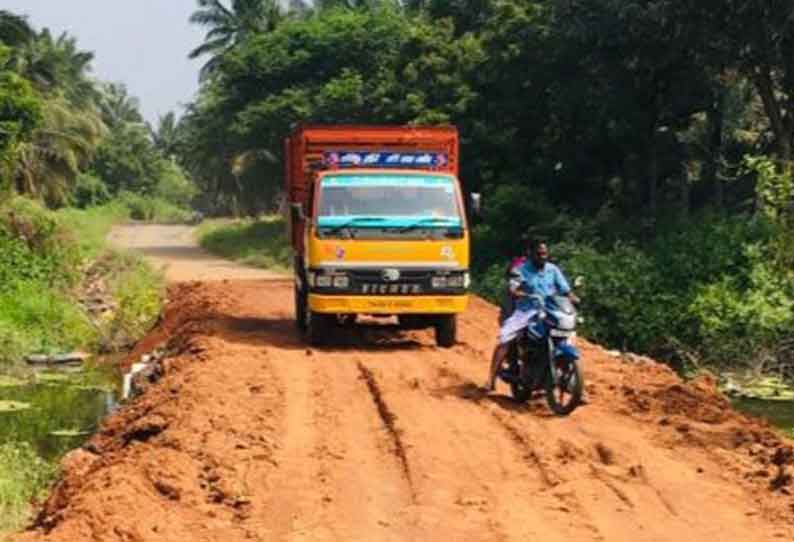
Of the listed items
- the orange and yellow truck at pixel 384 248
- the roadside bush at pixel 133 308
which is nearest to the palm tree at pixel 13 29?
the roadside bush at pixel 133 308

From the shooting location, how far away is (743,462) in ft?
33.1

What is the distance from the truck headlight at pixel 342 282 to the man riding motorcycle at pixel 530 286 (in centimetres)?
368

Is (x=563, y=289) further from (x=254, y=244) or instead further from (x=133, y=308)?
(x=254, y=244)

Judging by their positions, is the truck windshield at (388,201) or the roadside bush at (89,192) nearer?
the truck windshield at (388,201)

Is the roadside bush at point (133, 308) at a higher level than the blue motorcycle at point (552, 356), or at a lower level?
lower

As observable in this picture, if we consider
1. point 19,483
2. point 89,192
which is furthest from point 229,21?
point 19,483

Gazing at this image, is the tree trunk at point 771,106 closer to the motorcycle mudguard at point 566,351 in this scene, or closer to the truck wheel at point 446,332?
the truck wheel at point 446,332

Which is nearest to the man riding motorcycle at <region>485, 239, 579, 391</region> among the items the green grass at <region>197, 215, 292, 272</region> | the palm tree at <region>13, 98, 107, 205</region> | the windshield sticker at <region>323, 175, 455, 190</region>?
the windshield sticker at <region>323, 175, 455, 190</region>

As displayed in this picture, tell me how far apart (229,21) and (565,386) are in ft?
176

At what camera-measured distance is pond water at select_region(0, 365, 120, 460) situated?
47.9 feet

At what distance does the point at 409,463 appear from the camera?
31.9 ft

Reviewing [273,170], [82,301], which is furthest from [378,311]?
[273,170]

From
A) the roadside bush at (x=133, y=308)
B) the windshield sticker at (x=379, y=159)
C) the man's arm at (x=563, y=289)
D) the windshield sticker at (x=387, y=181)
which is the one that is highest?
the windshield sticker at (x=379, y=159)

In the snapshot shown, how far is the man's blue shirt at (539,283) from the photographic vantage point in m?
11.8
